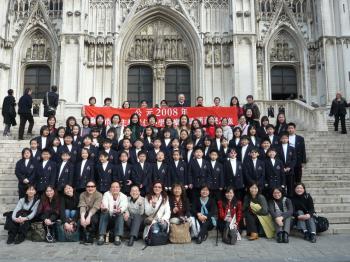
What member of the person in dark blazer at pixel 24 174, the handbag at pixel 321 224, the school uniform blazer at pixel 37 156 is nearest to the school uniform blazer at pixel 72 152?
the school uniform blazer at pixel 37 156

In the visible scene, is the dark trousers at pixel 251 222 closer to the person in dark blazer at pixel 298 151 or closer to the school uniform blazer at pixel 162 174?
the school uniform blazer at pixel 162 174

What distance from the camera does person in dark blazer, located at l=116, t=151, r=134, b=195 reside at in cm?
912

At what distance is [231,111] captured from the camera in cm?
1465

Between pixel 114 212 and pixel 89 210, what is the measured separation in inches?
22.9

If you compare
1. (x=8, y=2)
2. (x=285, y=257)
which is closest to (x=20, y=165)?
(x=285, y=257)

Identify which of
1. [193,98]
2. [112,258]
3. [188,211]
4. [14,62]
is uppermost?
[14,62]

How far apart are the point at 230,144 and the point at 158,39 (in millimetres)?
13885

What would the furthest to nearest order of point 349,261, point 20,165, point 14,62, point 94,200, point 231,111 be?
1. point 14,62
2. point 231,111
3. point 20,165
4. point 94,200
5. point 349,261

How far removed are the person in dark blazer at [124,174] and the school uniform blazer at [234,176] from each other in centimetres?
229

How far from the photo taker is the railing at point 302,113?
17.3 m

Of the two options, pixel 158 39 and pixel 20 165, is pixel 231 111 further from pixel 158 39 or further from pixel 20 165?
pixel 158 39

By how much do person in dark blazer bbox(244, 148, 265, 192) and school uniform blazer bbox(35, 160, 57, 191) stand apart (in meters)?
4.56

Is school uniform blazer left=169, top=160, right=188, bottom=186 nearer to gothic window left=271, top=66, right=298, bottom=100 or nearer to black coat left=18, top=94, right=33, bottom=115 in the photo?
black coat left=18, top=94, right=33, bottom=115

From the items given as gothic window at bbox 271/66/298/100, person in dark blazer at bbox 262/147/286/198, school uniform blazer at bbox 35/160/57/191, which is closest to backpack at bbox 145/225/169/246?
school uniform blazer at bbox 35/160/57/191
